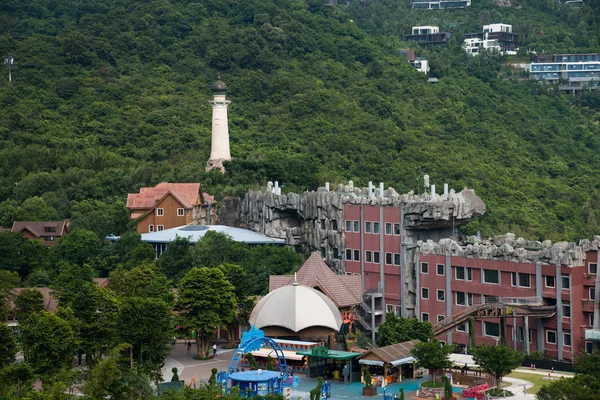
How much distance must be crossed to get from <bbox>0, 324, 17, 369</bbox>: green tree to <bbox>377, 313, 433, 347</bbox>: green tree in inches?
751

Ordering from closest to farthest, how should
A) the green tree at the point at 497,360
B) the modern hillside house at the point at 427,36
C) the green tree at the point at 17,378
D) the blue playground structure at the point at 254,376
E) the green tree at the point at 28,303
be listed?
the green tree at the point at 17,378 → the blue playground structure at the point at 254,376 → the green tree at the point at 497,360 → the green tree at the point at 28,303 → the modern hillside house at the point at 427,36

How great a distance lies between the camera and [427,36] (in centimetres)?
15562

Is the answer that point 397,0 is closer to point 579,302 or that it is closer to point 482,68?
point 482,68

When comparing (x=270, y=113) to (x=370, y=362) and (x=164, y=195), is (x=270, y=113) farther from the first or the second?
(x=370, y=362)

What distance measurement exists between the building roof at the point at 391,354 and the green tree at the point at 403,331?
1.80m

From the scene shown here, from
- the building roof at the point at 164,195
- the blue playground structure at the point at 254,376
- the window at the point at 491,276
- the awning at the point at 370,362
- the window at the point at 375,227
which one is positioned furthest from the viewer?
the building roof at the point at 164,195

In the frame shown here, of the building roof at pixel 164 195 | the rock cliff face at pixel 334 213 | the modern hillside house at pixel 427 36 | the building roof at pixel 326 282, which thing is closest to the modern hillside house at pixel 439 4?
the modern hillside house at pixel 427 36

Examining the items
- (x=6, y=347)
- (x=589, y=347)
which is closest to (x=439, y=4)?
(x=589, y=347)

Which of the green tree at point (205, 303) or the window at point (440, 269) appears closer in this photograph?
the green tree at point (205, 303)

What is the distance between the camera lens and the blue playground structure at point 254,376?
187 feet

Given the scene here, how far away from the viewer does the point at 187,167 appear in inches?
3871

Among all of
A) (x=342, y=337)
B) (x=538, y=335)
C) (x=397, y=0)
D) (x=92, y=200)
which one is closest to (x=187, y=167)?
(x=92, y=200)

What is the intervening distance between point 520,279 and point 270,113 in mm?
53910

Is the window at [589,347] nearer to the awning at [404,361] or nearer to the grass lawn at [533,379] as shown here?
the grass lawn at [533,379]
